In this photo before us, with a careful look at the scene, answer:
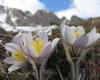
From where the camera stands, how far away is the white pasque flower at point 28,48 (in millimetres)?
1627

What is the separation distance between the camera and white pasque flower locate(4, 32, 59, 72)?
5.34 feet

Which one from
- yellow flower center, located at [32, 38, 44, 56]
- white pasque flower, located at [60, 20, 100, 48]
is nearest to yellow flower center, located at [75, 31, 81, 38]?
white pasque flower, located at [60, 20, 100, 48]

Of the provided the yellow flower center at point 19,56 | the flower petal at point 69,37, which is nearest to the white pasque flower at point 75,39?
the flower petal at point 69,37

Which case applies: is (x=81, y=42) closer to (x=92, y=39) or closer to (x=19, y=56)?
(x=92, y=39)

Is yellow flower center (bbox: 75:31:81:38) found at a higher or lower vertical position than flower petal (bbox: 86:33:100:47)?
higher

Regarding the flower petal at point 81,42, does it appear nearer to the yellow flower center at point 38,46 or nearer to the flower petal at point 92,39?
the flower petal at point 92,39

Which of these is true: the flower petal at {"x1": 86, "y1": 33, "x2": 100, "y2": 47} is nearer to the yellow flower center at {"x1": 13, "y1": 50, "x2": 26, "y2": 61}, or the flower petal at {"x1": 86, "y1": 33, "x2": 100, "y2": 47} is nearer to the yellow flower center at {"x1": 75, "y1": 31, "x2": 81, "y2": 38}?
the yellow flower center at {"x1": 75, "y1": 31, "x2": 81, "y2": 38}

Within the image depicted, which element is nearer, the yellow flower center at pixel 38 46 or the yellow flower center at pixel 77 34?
the yellow flower center at pixel 38 46

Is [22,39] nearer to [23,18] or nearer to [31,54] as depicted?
[31,54]

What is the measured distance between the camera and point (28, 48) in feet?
5.32

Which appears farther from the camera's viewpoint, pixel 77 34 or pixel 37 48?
pixel 77 34

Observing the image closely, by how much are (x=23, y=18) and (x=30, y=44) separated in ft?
575

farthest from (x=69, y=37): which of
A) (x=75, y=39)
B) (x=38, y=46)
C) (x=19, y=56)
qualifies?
(x=19, y=56)

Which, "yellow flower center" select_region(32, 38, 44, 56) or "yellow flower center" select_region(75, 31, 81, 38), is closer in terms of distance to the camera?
"yellow flower center" select_region(32, 38, 44, 56)
